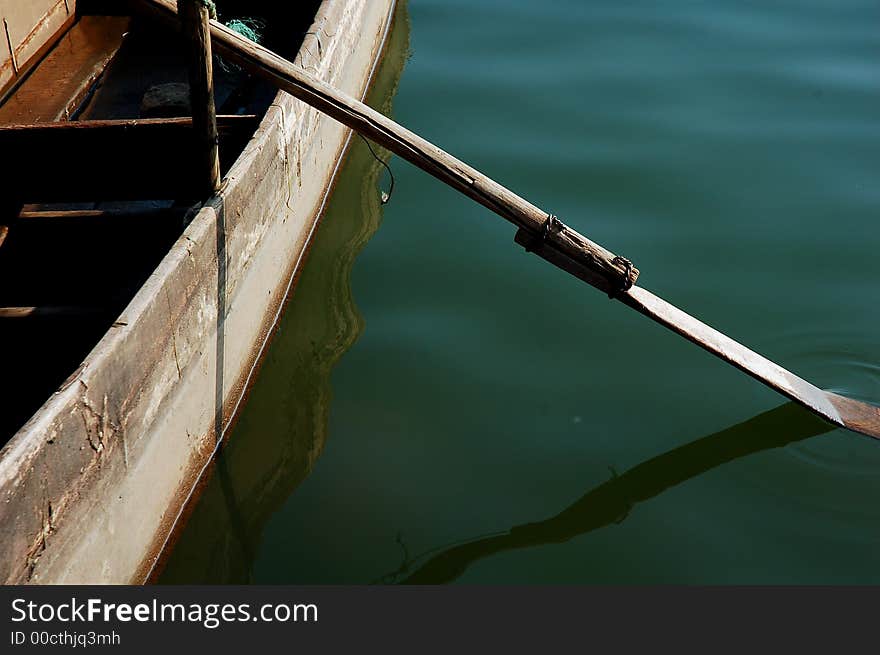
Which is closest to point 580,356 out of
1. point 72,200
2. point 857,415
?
point 857,415

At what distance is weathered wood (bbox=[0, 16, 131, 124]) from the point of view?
617cm

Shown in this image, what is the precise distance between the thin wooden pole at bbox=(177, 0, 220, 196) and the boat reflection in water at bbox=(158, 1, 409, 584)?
46.8 inches

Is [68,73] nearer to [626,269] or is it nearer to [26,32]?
[26,32]

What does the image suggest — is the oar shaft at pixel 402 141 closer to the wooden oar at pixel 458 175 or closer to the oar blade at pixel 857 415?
the wooden oar at pixel 458 175

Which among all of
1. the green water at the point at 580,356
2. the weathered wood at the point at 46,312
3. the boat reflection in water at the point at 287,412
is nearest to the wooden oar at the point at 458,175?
the green water at the point at 580,356

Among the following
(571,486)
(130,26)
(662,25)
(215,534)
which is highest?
(662,25)

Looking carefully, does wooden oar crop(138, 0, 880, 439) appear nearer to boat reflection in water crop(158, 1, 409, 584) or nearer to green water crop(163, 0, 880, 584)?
green water crop(163, 0, 880, 584)

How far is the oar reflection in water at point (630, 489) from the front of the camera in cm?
416

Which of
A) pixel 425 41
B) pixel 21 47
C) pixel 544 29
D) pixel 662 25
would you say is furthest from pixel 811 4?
pixel 21 47

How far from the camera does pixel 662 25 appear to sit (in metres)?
8.70

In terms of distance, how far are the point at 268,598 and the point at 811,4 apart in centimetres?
811

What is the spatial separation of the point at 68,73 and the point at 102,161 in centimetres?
240

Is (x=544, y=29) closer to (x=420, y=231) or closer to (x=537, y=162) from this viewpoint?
(x=537, y=162)

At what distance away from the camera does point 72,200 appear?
Result: 15.5 feet
